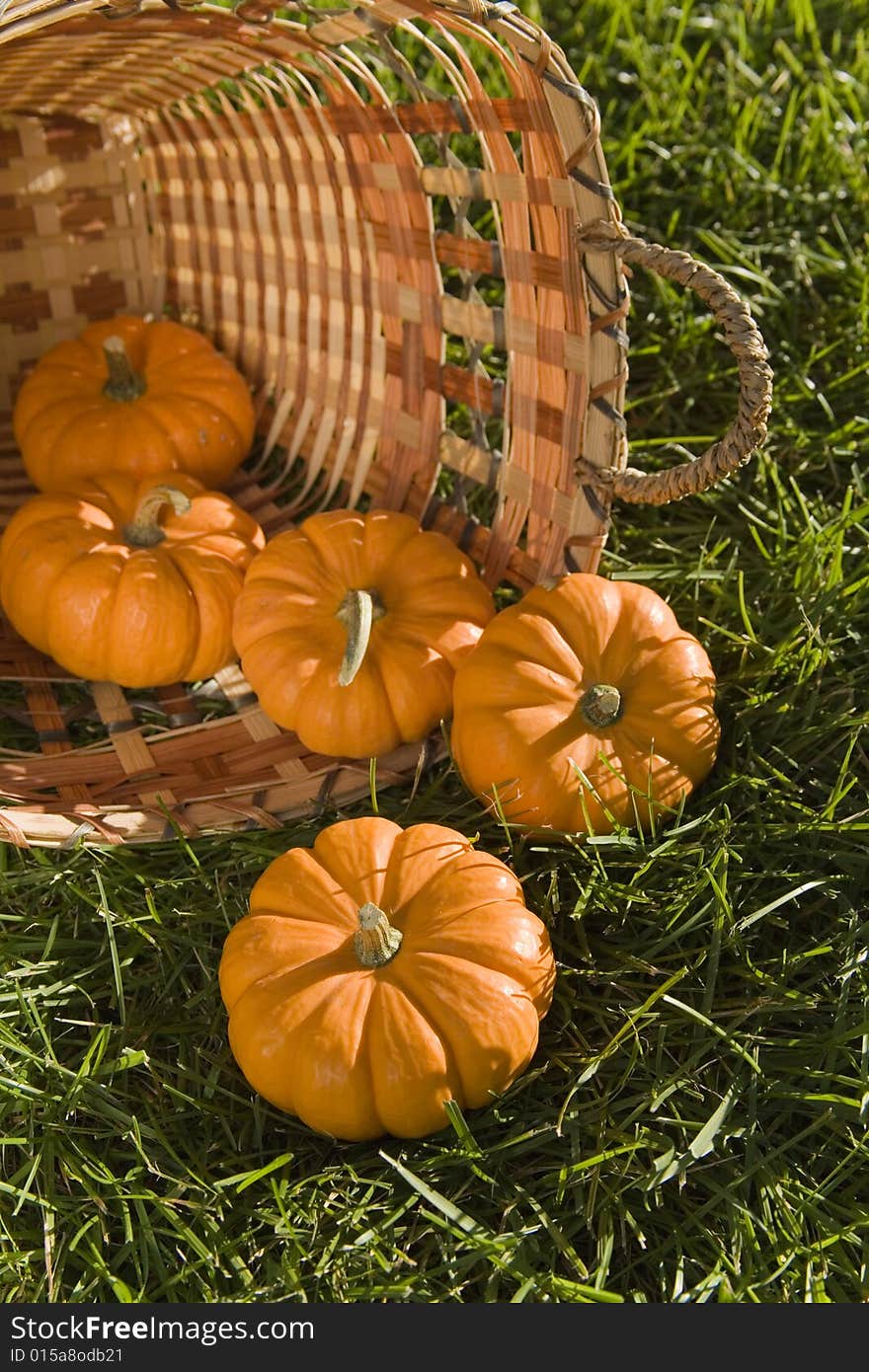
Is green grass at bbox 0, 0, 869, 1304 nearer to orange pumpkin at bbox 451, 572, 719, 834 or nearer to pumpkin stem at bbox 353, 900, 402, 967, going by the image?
orange pumpkin at bbox 451, 572, 719, 834

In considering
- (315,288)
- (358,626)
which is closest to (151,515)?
(358,626)

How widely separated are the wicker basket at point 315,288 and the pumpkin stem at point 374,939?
0.44 metres

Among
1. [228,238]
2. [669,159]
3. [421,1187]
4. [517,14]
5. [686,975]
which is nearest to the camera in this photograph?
[421,1187]

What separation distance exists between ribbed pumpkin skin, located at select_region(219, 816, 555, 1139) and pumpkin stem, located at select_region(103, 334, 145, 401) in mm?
1192

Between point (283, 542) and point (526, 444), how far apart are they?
428 mm

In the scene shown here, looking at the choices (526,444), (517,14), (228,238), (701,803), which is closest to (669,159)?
(228,238)

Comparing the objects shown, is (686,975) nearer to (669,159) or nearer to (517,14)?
(517,14)

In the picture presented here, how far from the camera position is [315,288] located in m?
2.59

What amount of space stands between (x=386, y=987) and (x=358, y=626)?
0.58m

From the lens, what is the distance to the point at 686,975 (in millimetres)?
1782

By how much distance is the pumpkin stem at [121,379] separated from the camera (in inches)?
98.7

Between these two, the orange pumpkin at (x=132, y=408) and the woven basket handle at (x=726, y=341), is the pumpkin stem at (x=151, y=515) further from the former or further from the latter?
the woven basket handle at (x=726, y=341)

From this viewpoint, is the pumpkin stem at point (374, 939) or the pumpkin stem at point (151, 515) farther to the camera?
the pumpkin stem at point (151, 515)

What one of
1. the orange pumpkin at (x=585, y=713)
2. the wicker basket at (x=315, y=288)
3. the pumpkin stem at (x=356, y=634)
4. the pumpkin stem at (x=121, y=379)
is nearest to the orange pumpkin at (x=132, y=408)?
the pumpkin stem at (x=121, y=379)
